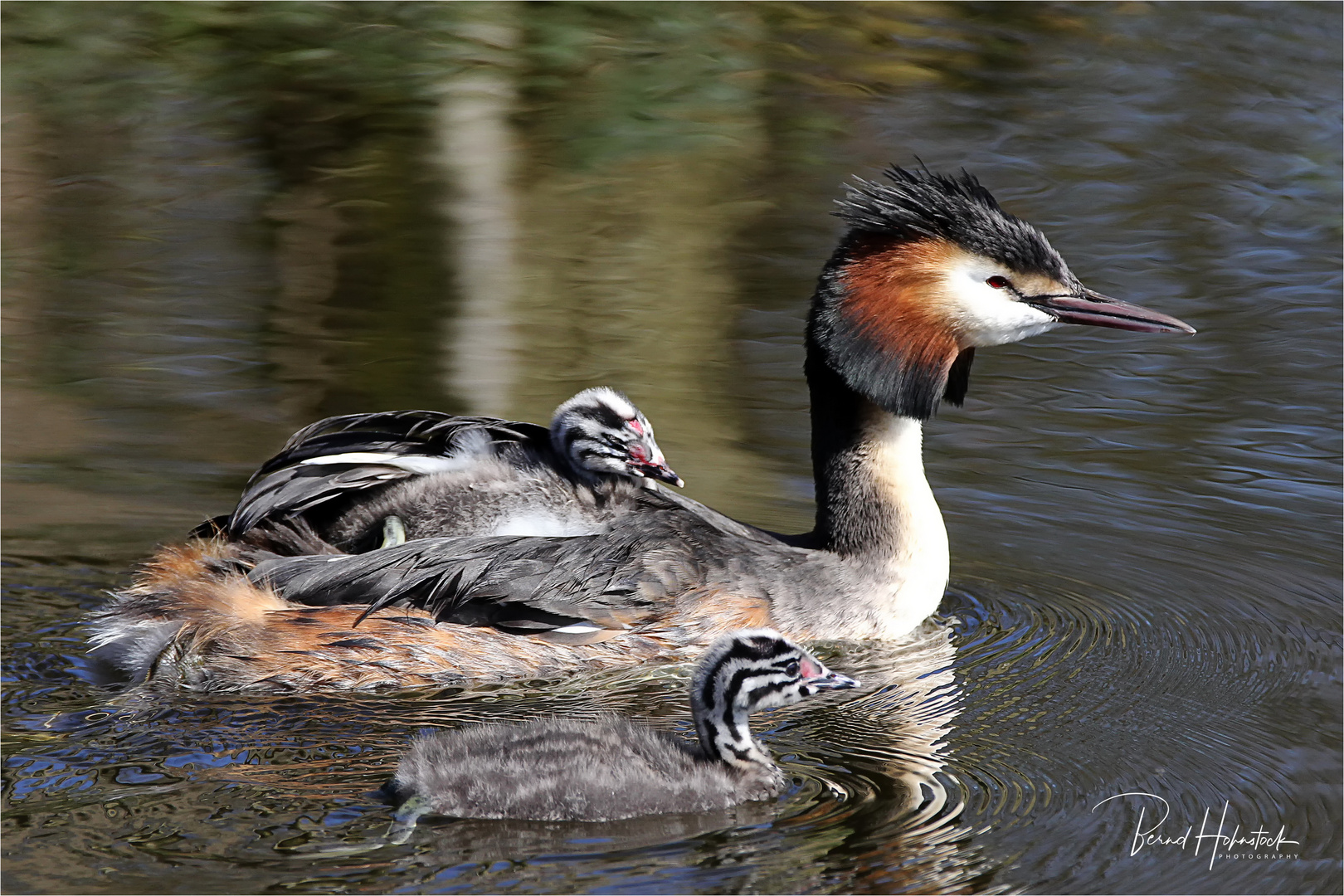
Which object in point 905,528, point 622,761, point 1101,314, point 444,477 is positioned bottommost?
point 622,761

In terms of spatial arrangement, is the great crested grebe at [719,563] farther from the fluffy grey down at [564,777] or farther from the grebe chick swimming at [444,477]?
the fluffy grey down at [564,777]

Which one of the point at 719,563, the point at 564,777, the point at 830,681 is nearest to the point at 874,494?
the point at 719,563

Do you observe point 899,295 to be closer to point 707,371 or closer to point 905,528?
point 905,528

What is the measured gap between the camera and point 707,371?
9289 millimetres

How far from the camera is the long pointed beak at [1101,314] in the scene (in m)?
6.75

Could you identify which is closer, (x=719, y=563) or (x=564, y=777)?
(x=564, y=777)

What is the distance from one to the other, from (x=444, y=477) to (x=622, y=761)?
6.13 ft

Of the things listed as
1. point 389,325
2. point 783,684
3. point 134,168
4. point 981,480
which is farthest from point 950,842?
point 134,168

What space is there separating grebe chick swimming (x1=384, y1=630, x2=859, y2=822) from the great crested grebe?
912 millimetres

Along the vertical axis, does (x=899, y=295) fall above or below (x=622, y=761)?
above

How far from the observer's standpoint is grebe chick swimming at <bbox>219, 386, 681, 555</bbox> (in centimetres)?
634

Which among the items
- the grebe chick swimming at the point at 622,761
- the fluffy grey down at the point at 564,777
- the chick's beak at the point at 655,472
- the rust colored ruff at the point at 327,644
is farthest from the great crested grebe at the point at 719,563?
the fluffy grey down at the point at 564,777

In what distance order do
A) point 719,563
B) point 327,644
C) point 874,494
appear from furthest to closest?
point 874,494 < point 719,563 < point 327,644

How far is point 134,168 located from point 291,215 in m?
1.57
